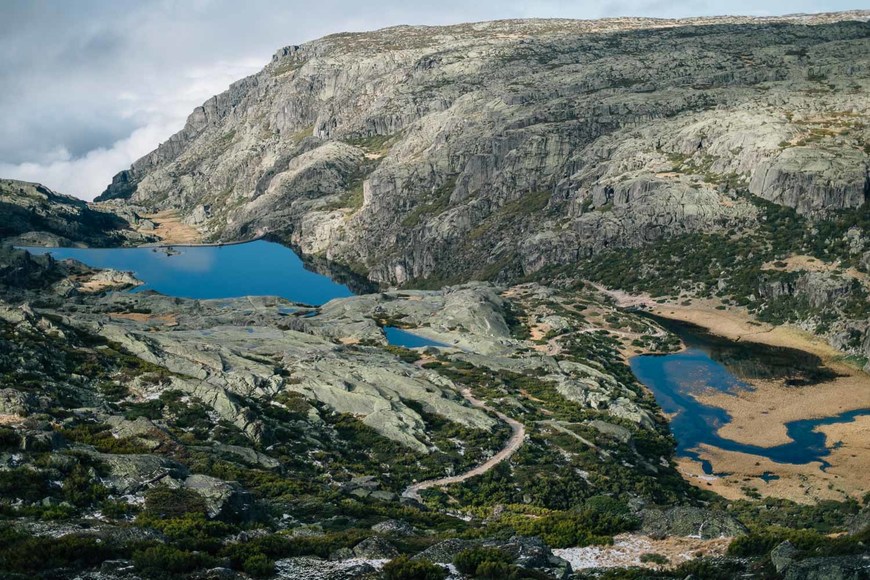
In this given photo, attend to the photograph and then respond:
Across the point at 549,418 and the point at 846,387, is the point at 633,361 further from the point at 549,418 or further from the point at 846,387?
the point at 549,418

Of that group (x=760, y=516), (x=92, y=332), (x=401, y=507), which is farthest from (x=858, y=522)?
(x=92, y=332)

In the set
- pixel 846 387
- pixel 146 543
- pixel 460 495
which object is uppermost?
pixel 146 543

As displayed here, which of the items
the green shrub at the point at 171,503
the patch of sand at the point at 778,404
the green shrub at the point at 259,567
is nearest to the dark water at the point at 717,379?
the patch of sand at the point at 778,404

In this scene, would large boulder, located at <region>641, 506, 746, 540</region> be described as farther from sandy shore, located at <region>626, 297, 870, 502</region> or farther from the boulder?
sandy shore, located at <region>626, 297, 870, 502</region>

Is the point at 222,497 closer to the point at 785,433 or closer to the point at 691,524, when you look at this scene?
the point at 691,524

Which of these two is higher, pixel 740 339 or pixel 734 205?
pixel 734 205

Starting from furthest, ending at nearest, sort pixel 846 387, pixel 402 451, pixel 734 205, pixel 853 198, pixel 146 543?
pixel 734 205 → pixel 853 198 → pixel 846 387 → pixel 402 451 → pixel 146 543
